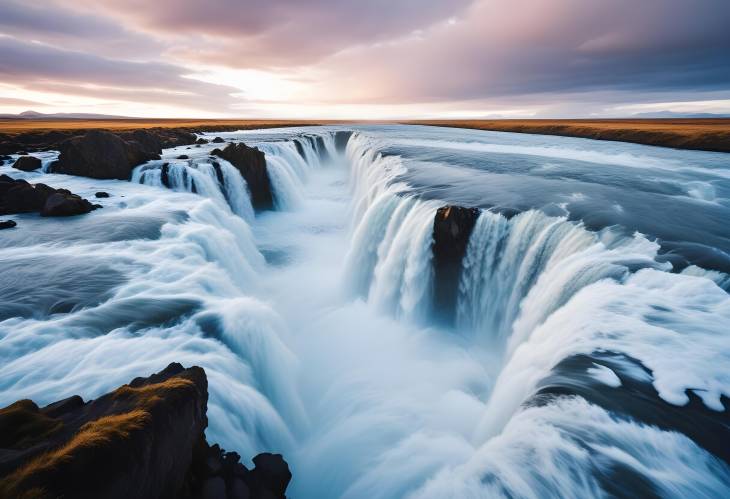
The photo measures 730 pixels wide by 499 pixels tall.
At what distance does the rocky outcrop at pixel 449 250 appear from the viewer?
11750mm

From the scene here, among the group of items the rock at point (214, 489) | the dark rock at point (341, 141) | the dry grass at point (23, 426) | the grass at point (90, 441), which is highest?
the grass at point (90, 441)

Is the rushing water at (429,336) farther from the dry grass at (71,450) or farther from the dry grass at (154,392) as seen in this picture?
the dry grass at (71,450)

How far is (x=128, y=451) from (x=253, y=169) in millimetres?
25257

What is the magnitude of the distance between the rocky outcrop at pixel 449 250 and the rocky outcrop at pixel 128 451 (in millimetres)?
8078

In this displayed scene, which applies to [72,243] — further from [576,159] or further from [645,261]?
[576,159]

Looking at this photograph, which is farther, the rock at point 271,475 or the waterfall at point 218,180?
the waterfall at point 218,180

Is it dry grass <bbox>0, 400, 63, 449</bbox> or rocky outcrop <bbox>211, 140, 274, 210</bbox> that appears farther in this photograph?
rocky outcrop <bbox>211, 140, 274, 210</bbox>

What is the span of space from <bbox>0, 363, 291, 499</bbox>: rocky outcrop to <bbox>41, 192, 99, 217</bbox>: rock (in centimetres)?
1463

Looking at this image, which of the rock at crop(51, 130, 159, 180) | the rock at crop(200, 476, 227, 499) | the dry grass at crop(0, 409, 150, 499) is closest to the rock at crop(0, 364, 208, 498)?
the dry grass at crop(0, 409, 150, 499)

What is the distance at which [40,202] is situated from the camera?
1628cm

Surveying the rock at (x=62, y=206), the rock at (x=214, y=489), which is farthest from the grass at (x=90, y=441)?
the rock at (x=62, y=206)

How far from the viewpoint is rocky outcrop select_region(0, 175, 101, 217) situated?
15453 millimetres

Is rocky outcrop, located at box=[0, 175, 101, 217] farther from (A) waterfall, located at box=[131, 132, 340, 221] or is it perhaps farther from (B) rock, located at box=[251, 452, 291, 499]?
(B) rock, located at box=[251, 452, 291, 499]

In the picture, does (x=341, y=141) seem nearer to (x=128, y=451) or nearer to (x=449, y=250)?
(x=449, y=250)
